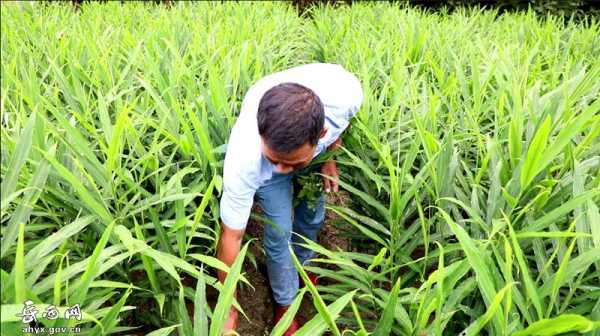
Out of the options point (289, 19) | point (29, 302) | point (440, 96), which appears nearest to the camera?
point (29, 302)

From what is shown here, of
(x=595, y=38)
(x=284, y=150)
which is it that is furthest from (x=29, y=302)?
(x=595, y=38)

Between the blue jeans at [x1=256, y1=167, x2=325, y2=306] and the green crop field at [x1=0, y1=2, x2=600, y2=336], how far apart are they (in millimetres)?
62

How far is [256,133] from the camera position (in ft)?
3.77

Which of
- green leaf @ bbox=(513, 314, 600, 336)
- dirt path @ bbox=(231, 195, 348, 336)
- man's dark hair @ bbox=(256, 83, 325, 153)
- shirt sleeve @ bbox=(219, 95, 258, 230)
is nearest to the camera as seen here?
green leaf @ bbox=(513, 314, 600, 336)

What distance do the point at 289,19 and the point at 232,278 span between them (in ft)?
8.60

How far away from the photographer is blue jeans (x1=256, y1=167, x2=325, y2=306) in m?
1.33

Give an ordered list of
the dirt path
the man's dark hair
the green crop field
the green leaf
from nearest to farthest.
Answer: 1. the green leaf
2. the green crop field
3. the man's dark hair
4. the dirt path

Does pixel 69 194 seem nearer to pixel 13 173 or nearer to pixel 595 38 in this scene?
pixel 13 173

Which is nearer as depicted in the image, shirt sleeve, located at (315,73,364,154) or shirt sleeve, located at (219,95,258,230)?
shirt sleeve, located at (219,95,258,230)

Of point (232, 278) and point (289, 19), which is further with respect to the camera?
point (289, 19)

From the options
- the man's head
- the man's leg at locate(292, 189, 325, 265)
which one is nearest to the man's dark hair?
the man's head

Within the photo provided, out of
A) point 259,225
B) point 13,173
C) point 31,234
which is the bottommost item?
point 259,225

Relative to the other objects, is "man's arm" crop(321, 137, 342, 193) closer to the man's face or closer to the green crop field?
the green crop field

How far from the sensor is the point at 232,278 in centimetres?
85
